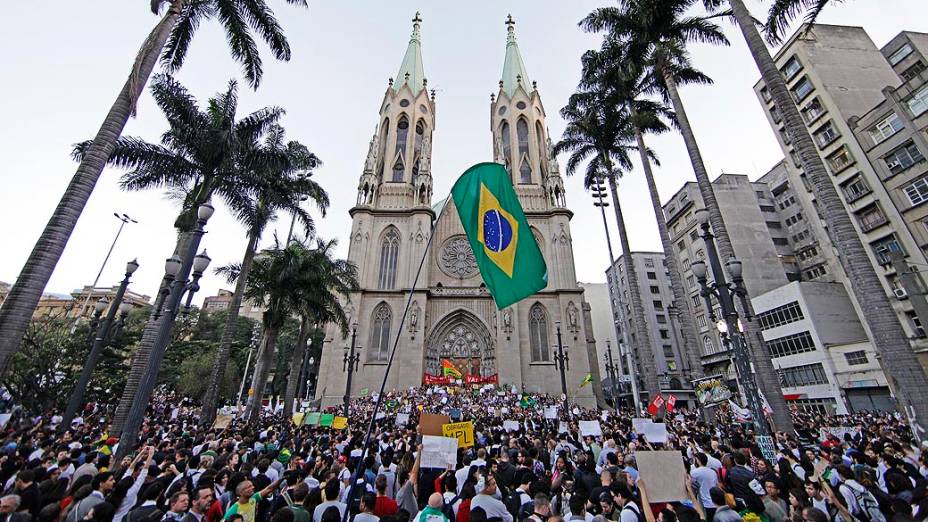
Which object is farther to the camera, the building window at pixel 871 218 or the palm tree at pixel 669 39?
the building window at pixel 871 218

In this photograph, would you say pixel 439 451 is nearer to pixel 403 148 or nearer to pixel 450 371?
pixel 450 371

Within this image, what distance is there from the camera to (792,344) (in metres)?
28.1

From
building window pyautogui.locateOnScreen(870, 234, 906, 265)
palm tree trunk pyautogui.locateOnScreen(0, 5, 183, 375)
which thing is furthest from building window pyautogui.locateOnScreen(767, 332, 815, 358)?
palm tree trunk pyautogui.locateOnScreen(0, 5, 183, 375)

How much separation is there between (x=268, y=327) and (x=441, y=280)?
678 inches

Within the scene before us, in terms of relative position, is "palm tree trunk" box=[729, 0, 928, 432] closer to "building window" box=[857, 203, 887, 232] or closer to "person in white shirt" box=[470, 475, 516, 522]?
"person in white shirt" box=[470, 475, 516, 522]

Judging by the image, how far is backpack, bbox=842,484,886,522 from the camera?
4.00 m

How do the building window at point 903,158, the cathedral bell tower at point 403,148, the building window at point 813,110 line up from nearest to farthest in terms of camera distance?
the building window at point 903,158 < the building window at point 813,110 < the cathedral bell tower at point 403,148

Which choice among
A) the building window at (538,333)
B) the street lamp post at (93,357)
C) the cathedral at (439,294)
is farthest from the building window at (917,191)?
the street lamp post at (93,357)

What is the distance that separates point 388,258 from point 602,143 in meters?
19.9

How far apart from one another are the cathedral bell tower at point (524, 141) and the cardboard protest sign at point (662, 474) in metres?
32.4

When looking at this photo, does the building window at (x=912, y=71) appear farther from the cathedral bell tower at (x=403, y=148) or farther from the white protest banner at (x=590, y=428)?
the cathedral bell tower at (x=403, y=148)

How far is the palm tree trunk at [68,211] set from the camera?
675 cm

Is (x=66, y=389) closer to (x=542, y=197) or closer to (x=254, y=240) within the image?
(x=254, y=240)

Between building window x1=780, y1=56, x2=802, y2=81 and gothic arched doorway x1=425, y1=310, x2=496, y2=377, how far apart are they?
97.8ft
